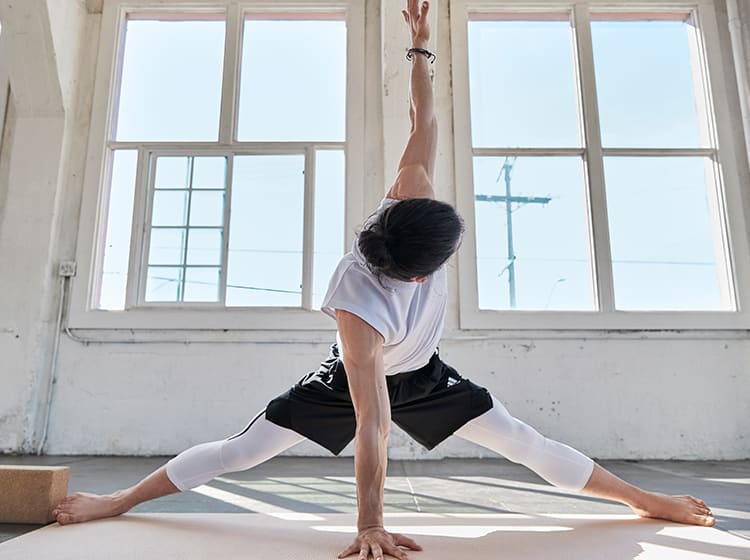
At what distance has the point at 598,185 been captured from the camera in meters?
3.79

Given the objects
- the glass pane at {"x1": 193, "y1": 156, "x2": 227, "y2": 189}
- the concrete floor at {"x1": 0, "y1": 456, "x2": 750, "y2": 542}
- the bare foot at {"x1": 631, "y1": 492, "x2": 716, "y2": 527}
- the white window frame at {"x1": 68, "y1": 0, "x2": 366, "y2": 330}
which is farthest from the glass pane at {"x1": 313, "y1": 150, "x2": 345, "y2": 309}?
the bare foot at {"x1": 631, "y1": 492, "x2": 716, "y2": 527}

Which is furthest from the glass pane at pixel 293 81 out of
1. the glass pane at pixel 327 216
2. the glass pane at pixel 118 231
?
the glass pane at pixel 118 231

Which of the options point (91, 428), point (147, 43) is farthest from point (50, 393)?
point (147, 43)

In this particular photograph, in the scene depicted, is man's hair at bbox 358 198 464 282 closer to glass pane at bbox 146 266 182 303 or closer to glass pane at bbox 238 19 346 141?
glass pane at bbox 146 266 182 303

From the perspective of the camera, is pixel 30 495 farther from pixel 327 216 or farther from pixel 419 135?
pixel 327 216

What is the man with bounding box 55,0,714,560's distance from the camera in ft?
3.55

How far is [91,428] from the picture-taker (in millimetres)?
3461

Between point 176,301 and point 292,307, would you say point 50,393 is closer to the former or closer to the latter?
point 176,301

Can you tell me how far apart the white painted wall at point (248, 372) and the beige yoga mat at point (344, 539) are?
1.84 meters

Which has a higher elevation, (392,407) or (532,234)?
(532,234)

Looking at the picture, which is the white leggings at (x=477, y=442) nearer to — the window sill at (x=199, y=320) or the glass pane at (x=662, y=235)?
the window sill at (x=199, y=320)

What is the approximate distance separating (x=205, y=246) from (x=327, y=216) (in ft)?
2.92

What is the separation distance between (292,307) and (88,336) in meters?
1.39

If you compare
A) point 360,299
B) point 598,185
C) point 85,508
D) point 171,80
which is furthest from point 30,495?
point 598,185
